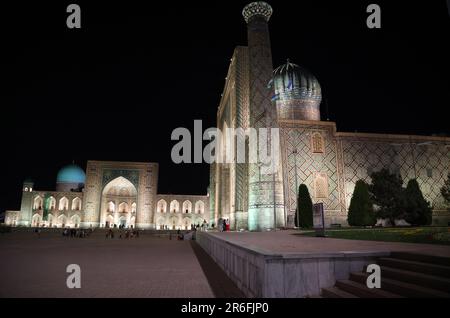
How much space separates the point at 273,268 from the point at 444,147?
22.7m

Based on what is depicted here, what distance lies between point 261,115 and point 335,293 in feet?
45.9

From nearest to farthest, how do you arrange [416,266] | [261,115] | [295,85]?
[416,266] → [261,115] → [295,85]

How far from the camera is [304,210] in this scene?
49.9ft

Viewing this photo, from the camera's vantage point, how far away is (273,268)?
266 cm

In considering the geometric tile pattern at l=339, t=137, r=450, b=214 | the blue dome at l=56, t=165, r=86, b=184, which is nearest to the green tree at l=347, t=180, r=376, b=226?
the geometric tile pattern at l=339, t=137, r=450, b=214

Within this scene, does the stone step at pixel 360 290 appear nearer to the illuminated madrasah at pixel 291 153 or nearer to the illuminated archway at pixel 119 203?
the illuminated madrasah at pixel 291 153

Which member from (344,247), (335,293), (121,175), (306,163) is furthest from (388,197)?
(121,175)

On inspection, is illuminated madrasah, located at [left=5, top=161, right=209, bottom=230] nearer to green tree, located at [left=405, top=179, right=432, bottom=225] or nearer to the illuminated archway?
the illuminated archway

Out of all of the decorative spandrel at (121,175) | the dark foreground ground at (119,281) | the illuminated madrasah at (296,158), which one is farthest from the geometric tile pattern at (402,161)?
the decorative spandrel at (121,175)

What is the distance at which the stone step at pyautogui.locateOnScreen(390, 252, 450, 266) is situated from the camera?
101 inches

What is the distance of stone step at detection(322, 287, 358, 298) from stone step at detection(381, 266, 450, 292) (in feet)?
1.40

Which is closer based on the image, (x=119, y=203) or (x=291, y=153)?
(x=291, y=153)

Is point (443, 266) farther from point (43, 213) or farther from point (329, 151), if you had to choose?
point (43, 213)

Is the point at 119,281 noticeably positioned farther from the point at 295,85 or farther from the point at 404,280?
the point at 295,85
